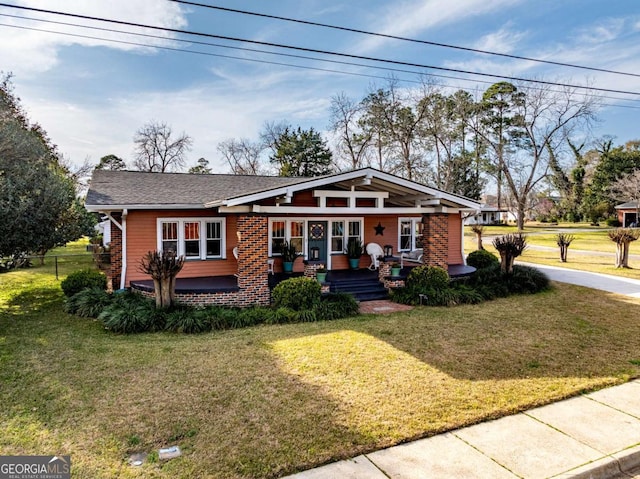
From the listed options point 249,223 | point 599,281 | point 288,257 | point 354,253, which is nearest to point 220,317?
point 249,223

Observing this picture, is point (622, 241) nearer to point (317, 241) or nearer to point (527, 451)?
point (317, 241)

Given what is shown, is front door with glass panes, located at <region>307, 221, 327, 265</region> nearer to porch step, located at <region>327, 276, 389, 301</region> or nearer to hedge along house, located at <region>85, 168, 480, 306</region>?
hedge along house, located at <region>85, 168, 480, 306</region>

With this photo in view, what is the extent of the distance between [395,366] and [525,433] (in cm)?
223

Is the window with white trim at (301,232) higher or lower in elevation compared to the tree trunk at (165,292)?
higher

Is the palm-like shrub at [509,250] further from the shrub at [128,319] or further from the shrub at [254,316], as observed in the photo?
the shrub at [128,319]

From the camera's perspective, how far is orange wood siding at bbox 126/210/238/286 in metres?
11.3

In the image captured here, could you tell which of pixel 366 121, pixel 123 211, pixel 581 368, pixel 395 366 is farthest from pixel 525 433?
pixel 366 121

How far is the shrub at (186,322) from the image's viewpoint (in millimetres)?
8297

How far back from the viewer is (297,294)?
9695mm

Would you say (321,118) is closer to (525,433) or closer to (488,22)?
(488,22)

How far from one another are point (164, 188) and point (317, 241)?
5.28 meters

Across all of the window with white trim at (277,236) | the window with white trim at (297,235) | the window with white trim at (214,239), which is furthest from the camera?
the window with white trim at (297,235)

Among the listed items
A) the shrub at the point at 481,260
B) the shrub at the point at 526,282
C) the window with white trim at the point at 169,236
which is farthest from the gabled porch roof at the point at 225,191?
the shrub at the point at 481,260

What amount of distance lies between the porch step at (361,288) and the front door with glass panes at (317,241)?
5.96ft
